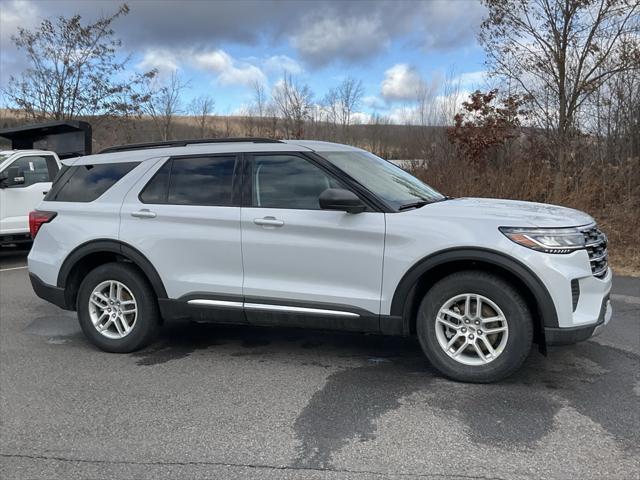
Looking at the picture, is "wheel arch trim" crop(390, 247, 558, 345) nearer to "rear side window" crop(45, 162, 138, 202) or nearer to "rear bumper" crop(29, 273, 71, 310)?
"rear side window" crop(45, 162, 138, 202)

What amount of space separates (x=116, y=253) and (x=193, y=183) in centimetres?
97

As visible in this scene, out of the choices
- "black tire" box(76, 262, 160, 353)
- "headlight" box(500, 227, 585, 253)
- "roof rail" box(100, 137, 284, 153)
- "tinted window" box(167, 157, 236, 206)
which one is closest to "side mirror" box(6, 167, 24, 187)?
"roof rail" box(100, 137, 284, 153)

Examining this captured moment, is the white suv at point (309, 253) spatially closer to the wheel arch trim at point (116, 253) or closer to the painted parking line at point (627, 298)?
the wheel arch trim at point (116, 253)

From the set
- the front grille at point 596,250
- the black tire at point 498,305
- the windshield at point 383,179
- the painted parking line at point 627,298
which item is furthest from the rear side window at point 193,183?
the painted parking line at point 627,298

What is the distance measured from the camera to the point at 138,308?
503 centimetres

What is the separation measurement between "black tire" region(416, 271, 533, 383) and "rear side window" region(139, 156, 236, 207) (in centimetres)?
185

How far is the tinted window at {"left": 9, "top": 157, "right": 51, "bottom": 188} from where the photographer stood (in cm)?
1065

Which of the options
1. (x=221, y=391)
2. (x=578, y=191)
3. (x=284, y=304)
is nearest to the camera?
(x=221, y=391)

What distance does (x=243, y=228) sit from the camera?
4617 millimetres

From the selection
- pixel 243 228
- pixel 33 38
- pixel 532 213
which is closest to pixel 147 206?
pixel 243 228

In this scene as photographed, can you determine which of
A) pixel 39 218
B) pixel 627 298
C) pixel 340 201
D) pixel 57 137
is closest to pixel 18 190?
pixel 57 137

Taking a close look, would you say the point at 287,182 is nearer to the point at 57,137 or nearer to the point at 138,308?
the point at 138,308

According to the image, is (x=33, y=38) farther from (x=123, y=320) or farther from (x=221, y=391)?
(x=221, y=391)

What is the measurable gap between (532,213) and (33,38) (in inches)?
754
